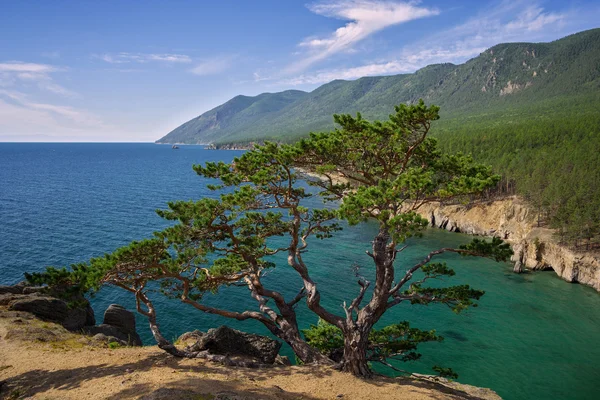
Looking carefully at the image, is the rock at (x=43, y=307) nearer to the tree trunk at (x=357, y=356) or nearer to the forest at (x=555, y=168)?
the tree trunk at (x=357, y=356)

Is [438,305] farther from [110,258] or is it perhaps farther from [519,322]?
[110,258]

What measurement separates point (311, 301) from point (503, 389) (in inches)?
607

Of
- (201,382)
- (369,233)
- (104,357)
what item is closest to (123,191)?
(369,233)

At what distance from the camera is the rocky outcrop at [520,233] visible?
39469 mm

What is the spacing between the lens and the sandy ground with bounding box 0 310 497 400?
1188 centimetres

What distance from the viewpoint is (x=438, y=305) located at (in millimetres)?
33656

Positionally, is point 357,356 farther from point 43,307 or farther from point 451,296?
point 43,307

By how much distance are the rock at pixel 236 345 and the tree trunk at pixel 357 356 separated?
3.83 metres

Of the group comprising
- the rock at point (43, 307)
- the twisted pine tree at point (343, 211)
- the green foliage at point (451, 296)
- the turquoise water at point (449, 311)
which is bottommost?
the turquoise water at point (449, 311)

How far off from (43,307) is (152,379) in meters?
14.8

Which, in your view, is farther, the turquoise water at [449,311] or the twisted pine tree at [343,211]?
the turquoise water at [449,311]

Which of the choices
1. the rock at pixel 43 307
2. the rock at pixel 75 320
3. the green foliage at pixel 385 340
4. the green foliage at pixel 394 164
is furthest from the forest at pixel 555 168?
the rock at pixel 43 307

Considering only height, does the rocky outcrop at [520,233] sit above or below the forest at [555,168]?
below

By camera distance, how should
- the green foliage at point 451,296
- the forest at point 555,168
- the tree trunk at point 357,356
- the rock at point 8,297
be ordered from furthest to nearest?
the forest at point 555,168 < the rock at point 8,297 < the green foliage at point 451,296 < the tree trunk at point 357,356
